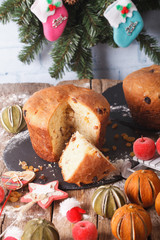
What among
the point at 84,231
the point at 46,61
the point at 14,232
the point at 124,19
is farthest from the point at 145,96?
the point at 46,61

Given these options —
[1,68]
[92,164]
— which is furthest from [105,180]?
→ [1,68]

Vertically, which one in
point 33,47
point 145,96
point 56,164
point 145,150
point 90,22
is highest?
point 90,22

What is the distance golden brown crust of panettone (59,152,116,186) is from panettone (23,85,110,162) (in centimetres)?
29

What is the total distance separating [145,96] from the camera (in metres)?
2.55

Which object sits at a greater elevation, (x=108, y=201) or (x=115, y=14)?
(x=115, y=14)

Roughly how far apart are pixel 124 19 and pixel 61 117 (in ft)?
3.31

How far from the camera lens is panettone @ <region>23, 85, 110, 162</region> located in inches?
89.5

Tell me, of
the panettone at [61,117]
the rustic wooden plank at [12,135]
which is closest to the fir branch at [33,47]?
the rustic wooden plank at [12,135]

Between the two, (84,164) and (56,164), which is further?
(56,164)

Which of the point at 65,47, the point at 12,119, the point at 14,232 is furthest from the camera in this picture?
the point at 65,47

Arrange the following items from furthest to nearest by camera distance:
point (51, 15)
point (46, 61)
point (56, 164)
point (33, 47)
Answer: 1. point (46, 61)
2. point (33, 47)
3. point (51, 15)
4. point (56, 164)

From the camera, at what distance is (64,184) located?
2131 mm

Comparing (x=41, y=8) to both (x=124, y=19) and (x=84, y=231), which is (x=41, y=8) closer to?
(x=124, y=19)

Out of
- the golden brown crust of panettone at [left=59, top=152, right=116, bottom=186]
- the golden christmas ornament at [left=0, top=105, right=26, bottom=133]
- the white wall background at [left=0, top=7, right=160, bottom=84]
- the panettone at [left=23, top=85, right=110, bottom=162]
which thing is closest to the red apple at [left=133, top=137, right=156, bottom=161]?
the golden brown crust of panettone at [left=59, top=152, right=116, bottom=186]
